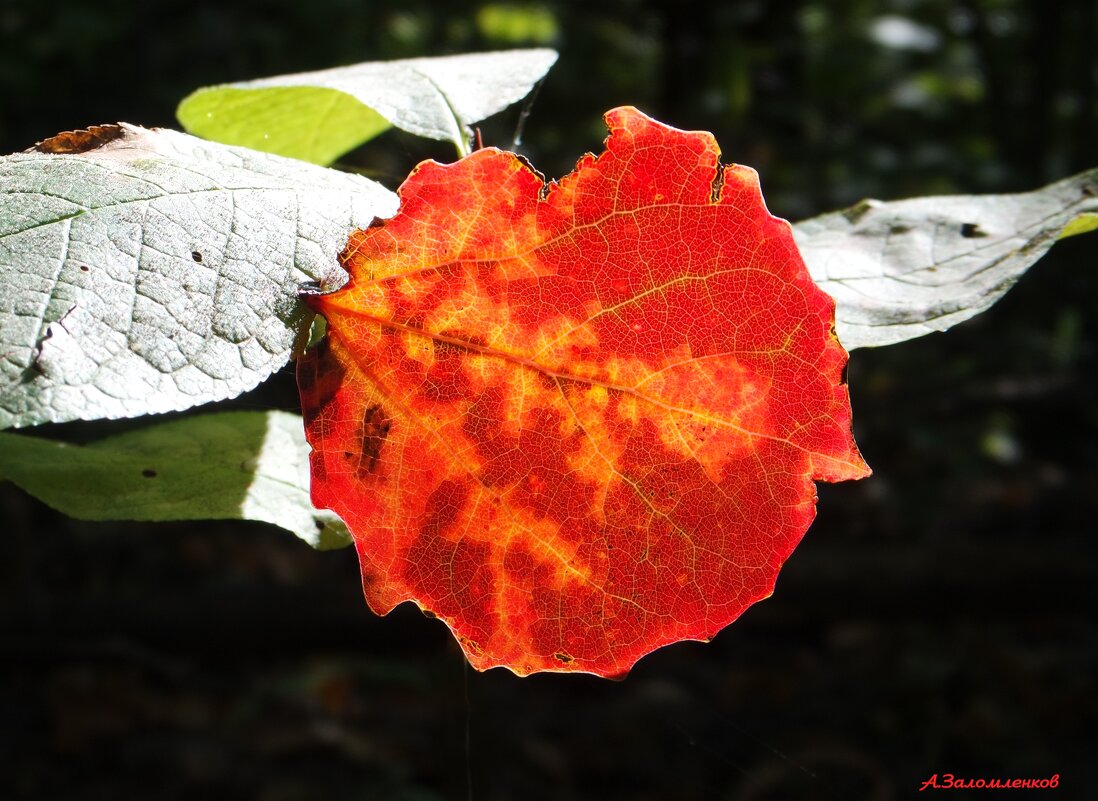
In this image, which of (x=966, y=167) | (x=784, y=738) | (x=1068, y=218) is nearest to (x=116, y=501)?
(x=1068, y=218)

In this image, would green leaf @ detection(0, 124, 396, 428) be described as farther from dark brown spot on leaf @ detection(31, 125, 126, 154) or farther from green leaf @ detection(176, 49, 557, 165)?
green leaf @ detection(176, 49, 557, 165)

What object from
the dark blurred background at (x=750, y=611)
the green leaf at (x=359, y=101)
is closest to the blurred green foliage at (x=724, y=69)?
the dark blurred background at (x=750, y=611)

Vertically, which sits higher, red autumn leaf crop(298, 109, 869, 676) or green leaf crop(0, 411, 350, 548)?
red autumn leaf crop(298, 109, 869, 676)

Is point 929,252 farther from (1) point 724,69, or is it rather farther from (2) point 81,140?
(1) point 724,69

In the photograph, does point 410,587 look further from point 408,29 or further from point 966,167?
point 408,29

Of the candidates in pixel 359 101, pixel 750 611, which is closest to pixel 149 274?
pixel 359 101

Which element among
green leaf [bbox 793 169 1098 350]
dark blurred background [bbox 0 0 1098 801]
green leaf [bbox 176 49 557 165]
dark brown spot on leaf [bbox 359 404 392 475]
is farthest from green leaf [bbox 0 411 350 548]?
dark blurred background [bbox 0 0 1098 801]
